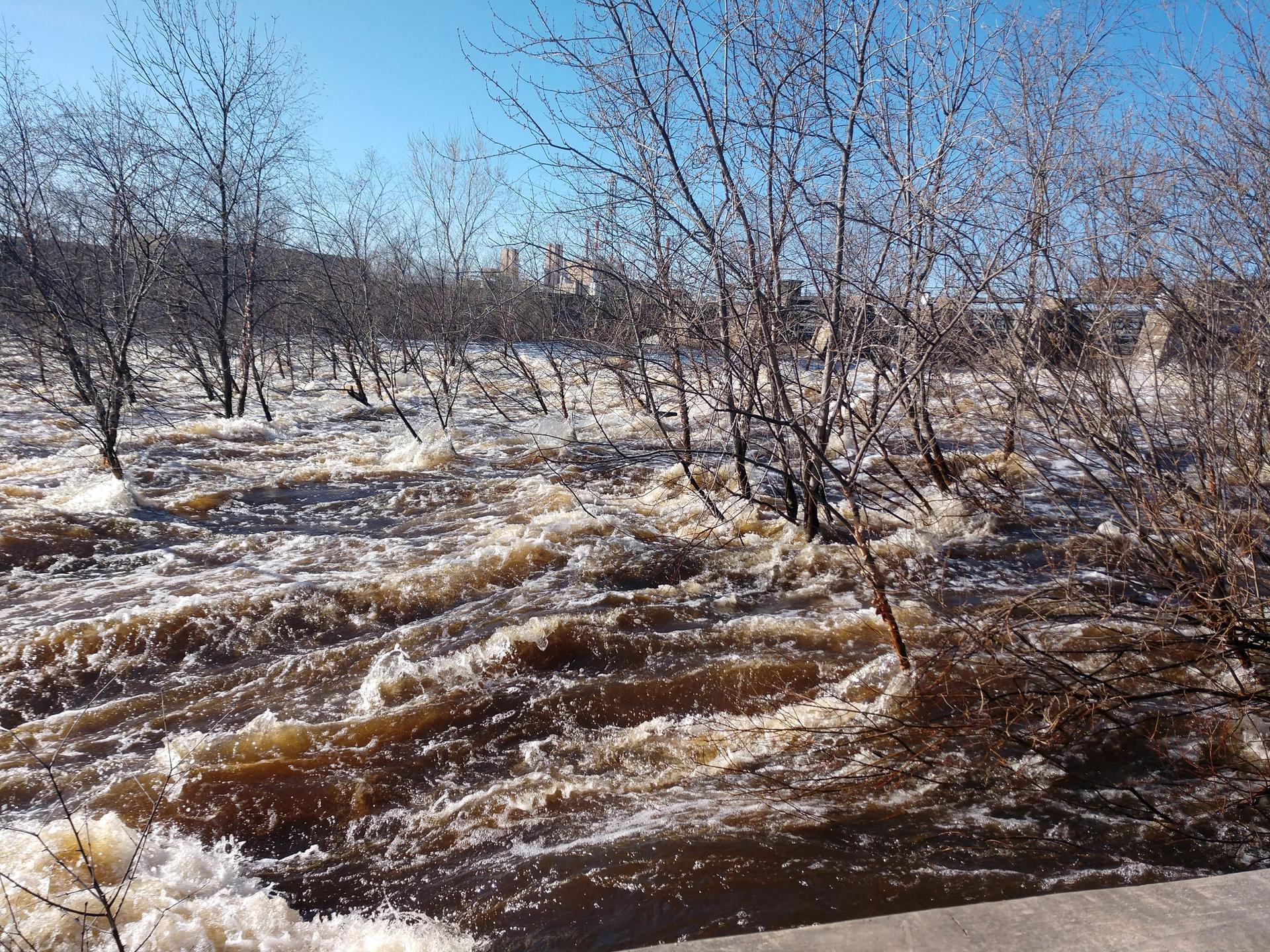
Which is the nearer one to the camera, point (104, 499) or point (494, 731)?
point (494, 731)

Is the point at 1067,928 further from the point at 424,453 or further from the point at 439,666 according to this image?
the point at 424,453

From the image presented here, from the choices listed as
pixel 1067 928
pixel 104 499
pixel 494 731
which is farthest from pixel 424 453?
pixel 1067 928

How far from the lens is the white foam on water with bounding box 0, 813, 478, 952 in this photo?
8.81 feet

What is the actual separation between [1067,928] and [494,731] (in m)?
2.97

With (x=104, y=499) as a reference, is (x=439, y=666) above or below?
below

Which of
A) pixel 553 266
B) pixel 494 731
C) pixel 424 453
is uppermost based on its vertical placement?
pixel 553 266

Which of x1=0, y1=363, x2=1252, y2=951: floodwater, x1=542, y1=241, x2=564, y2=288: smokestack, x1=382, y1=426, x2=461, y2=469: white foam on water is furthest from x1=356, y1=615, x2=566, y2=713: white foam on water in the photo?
x1=382, y1=426, x2=461, y2=469: white foam on water

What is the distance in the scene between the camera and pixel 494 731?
171 inches

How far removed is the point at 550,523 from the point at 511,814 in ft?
15.2

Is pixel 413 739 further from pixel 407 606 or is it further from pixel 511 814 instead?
pixel 407 606

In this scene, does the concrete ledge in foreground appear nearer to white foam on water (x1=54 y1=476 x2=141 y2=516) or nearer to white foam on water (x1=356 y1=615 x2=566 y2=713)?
white foam on water (x1=356 y1=615 x2=566 y2=713)

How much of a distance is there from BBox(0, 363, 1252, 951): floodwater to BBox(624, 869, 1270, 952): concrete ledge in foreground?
0.70 meters

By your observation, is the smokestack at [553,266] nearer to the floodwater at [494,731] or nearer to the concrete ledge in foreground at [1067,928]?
the floodwater at [494,731]

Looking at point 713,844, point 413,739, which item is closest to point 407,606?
point 413,739
